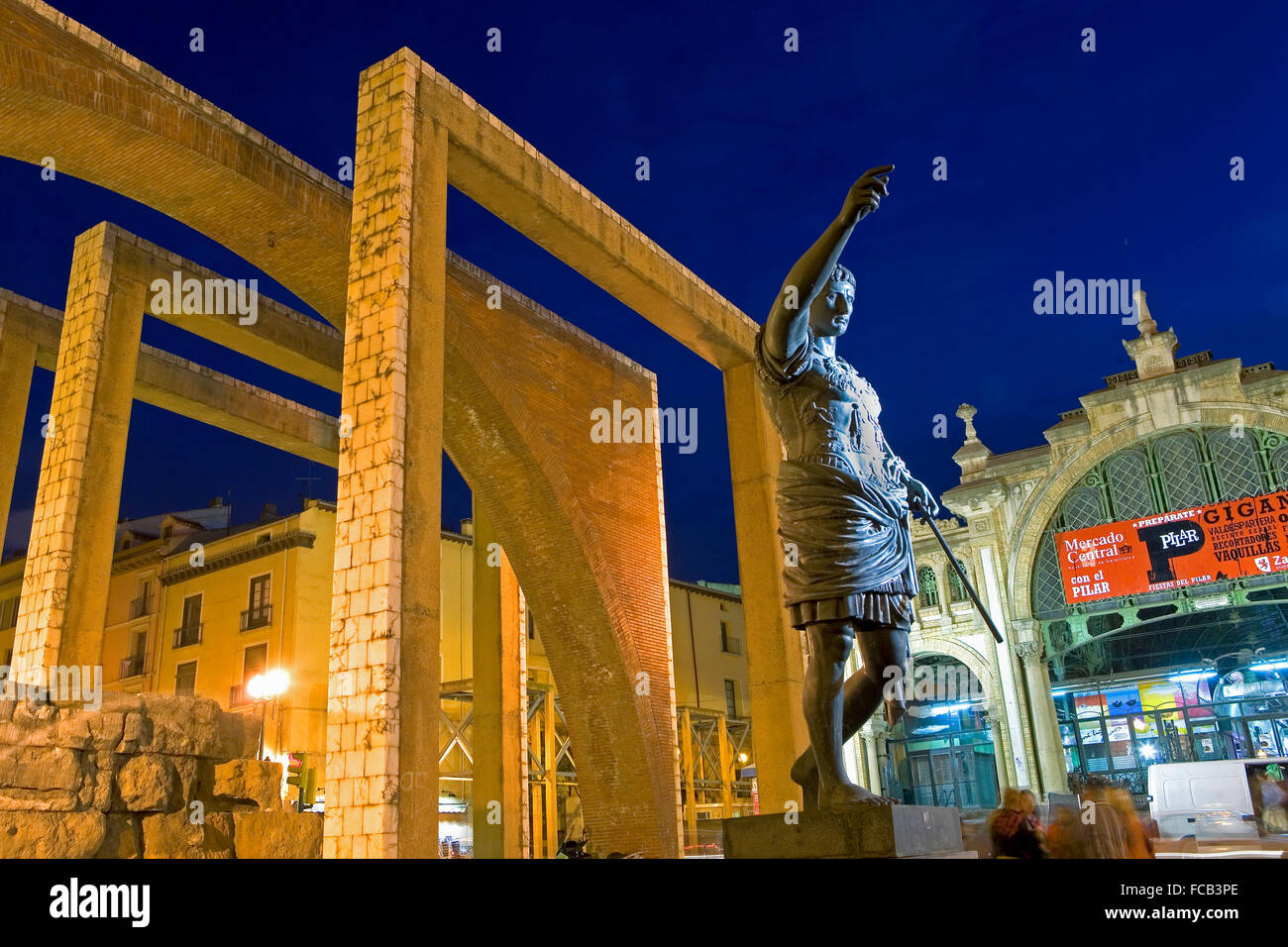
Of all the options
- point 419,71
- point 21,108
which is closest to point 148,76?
point 21,108

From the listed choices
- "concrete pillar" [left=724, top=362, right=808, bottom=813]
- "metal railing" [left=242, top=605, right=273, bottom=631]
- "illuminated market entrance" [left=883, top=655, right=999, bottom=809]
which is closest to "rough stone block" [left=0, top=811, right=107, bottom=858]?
"concrete pillar" [left=724, top=362, right=808, bottom=813]

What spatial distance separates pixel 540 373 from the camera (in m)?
14.7

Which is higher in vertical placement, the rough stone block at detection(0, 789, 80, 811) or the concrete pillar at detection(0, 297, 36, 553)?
the concrete pillar at detection(0, 297, 36, 553)

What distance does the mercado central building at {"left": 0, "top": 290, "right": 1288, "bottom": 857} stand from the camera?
20453 millimetres

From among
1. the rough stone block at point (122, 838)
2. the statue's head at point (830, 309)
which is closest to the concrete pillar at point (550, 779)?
the rough stone block at point (122, 838)

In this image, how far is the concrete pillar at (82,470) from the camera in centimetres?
1069

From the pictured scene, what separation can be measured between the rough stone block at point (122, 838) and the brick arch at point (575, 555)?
6609 mm

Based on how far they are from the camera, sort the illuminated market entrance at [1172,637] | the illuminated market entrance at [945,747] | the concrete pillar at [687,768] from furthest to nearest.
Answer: the illuminated market entrance at [945,747]
the concrete pillar at [687,768]
the illuminated market entrance at [1172,637]

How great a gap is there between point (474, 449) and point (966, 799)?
626 inches

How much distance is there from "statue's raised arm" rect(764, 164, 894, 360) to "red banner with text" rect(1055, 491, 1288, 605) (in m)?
18.8

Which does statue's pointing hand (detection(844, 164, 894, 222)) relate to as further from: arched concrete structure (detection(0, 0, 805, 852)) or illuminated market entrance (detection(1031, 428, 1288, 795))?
illuminated market entrance (detection(1031, 428, 1288, 795))
